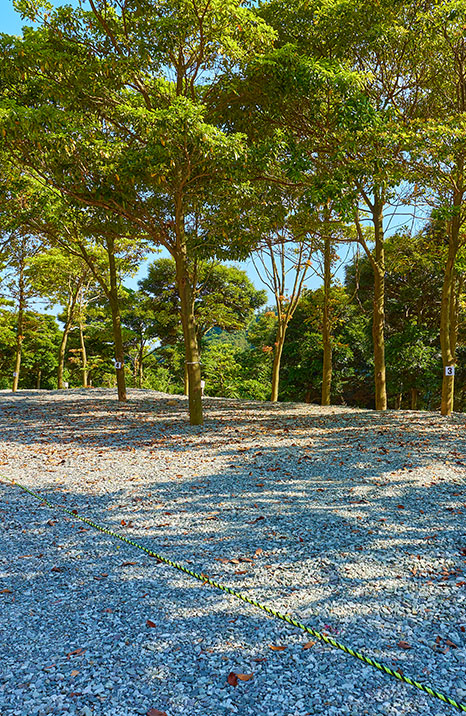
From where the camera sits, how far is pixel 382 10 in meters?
6.12

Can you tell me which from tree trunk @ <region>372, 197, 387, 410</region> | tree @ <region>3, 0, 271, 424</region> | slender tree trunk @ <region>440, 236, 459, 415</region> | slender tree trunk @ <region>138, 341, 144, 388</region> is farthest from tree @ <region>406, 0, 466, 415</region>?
slender tree trunk @ <region>138, 341, 144, 388</region>

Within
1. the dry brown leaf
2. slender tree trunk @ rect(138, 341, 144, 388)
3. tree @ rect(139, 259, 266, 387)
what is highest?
tree @ rect(139, 259, 266, 387)

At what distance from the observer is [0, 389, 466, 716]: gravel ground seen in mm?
1730

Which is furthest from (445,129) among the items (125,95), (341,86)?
(125,95)

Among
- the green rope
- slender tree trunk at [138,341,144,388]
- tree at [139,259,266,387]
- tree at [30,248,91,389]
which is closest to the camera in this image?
the green rope

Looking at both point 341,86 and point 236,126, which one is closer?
point 341,86

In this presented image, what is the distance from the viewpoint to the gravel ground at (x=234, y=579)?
1730mm

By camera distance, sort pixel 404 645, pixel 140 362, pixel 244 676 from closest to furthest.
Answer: pixel 244 676 → pixel 404 645 → pixel 140 362

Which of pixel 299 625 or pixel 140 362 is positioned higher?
pixel 140 362

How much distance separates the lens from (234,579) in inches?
102

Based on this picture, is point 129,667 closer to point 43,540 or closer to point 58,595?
point 58,595

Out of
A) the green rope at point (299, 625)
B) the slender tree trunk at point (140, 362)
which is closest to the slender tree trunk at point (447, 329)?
the green rope at point (299, 625)

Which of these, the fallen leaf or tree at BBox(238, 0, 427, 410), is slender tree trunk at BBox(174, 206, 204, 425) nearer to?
tree at BBox(238, 0, 427, 410)

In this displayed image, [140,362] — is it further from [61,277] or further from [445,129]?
[445,129]
